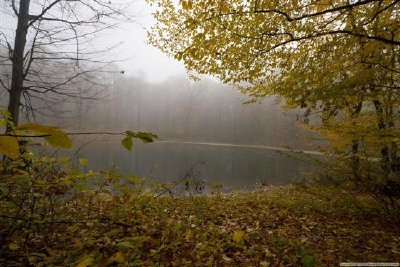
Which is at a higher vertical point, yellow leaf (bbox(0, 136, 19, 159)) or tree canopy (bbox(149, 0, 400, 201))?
tree canopy (bbox(149, 0, 400, 201))

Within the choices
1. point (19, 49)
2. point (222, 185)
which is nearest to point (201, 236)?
point (222, 185)

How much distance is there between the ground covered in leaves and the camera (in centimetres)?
257

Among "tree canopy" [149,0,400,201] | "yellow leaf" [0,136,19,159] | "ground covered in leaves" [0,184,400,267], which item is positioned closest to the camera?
"yellow leaf" [0,136,19,159]

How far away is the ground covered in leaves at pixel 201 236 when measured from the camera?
2566 millimetres

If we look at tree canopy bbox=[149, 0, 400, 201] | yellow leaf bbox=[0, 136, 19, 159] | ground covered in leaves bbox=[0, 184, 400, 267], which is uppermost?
tree canopy bbox=[149, 0, 400, 201]

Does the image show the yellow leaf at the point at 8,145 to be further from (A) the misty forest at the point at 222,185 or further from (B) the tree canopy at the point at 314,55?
(B) the tree canopy at the point at 314,55

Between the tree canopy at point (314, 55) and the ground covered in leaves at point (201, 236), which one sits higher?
the tree canopy at point (314, 55)

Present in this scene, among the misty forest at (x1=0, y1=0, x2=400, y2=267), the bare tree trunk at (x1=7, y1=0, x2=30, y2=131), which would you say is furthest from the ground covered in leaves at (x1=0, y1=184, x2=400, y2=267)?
the bare tree trunk at (x1=7, y1=0, x2=30, y2=131)

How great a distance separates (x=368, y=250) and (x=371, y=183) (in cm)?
161

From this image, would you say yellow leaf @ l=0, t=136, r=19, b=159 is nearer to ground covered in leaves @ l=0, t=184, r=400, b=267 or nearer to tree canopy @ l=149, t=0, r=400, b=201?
ground covered in leaves @ l=0, t=184, r=400, b=267

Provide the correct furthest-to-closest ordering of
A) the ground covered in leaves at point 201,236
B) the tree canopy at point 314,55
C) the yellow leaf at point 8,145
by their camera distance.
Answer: the tree canopy at point 314,55, the ground covered in leaves at point 201,236, the yellow leaf at point 8,145

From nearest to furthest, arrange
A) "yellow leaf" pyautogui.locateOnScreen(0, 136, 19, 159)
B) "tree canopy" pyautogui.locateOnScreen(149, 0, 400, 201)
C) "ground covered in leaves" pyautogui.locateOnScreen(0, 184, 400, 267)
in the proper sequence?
1. "yellow leaf" pyautogui.locateOnScreen(0, 136, 19, 159)
2. "ground covered in leaves" pyautogui.locateOnScreen(0, 184, 400, 267)
3. "tree canopy" pyautogui.locateOnScreen(149, 0, 400, 201)

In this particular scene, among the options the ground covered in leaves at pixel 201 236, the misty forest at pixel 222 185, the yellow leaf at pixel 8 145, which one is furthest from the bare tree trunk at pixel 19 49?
the yellow leaf at pixel 8 145

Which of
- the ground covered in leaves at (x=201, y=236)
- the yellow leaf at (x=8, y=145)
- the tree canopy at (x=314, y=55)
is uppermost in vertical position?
the tree canopy at (x=314, y=55)
